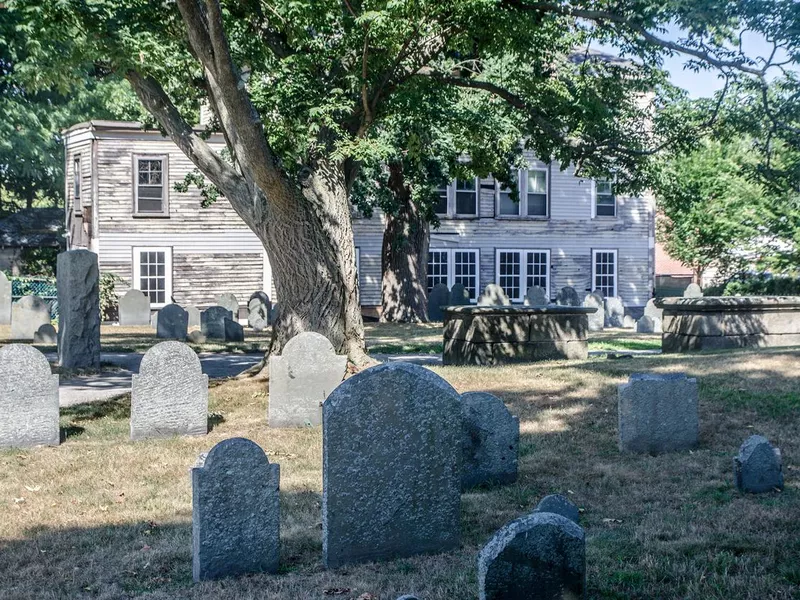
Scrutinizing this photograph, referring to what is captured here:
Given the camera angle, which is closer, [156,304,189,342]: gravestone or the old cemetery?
the old cemetery

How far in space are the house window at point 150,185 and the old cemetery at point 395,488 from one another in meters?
20.7

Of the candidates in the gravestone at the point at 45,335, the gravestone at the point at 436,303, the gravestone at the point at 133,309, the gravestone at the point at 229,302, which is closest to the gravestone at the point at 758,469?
Result: the gravestone at the point at 45,335

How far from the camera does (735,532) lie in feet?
20.1

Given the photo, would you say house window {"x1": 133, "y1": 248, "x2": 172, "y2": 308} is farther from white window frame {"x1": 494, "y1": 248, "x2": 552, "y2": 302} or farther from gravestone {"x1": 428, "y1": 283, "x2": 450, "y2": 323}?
white window frame {"x1": 494, "y1": 248, "x2": 552, "y2": 302}

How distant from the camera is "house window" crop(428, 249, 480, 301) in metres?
34.5

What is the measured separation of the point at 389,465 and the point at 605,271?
103 feet

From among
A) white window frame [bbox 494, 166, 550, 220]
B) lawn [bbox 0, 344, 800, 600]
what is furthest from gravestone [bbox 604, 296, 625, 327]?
lawn [bbox 0, 344, 800, 600]

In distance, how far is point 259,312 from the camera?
27844 mm

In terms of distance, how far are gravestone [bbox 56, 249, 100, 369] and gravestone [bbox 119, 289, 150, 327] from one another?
41.4 feet

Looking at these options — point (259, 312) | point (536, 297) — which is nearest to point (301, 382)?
point (259, 312)

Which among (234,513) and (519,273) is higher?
(519,273)

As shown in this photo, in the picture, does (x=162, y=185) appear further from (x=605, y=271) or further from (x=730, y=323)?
(x=730, y=323)

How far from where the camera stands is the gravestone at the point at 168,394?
10125 mm

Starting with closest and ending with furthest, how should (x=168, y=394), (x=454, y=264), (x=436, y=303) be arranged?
(x=168, y=394)
(x=436, y=303)
(x=454, y=264)
